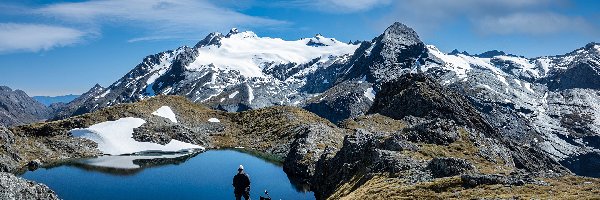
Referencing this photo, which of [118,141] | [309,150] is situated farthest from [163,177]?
[118,141]

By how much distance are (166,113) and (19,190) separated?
3693 inches

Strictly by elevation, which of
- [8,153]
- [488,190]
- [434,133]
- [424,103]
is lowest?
[8,153]

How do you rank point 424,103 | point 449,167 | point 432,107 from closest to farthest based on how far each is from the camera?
1. point 449,167
2. point 432,107
3. point 424,103

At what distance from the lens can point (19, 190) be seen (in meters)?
52.3

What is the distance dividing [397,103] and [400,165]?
10264 cm

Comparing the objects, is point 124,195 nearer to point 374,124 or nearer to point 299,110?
point 374,124

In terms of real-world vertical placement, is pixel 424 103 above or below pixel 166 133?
above

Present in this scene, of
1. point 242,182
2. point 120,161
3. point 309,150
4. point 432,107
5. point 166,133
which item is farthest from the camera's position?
point 432,107

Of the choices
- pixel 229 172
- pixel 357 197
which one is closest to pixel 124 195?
pixel 229 172

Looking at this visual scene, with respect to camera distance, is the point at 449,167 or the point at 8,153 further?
the point at 8,153

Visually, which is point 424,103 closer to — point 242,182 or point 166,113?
point 166,113

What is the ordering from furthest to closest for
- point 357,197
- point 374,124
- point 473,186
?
1. point 374,124
2. point 357,197
3. point 473,186

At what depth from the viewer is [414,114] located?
477 ft

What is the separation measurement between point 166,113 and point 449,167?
111464mm
